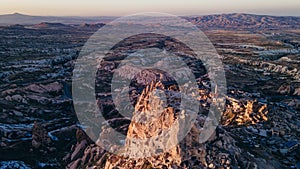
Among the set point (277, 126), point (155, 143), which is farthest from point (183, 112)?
point (277, 126)

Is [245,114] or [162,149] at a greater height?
[162,149]

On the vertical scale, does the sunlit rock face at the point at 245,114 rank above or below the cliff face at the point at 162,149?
below

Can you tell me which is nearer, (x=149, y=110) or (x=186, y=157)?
(x=186, y=157)

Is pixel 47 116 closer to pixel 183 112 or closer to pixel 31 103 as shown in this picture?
pixel 31 103

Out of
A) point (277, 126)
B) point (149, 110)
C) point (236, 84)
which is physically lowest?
point (236, 84)

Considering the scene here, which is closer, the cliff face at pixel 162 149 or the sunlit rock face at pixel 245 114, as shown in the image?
the cliff face at pixel 162 149

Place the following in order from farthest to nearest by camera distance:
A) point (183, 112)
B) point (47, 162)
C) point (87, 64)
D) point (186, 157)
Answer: point (87, 64)
point (47, 162)
point (183, 112)
point (186, 157)

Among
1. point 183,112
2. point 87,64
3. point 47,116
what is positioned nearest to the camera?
point 183,112

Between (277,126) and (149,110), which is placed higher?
(149,110)

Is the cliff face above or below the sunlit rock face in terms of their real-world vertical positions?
above

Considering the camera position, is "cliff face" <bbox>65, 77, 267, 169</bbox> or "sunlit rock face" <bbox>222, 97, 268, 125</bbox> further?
"sunlit rock face" <bbox>222, 97, 268, 125</bbox>

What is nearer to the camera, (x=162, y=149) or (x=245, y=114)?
(x=162, y=149)
